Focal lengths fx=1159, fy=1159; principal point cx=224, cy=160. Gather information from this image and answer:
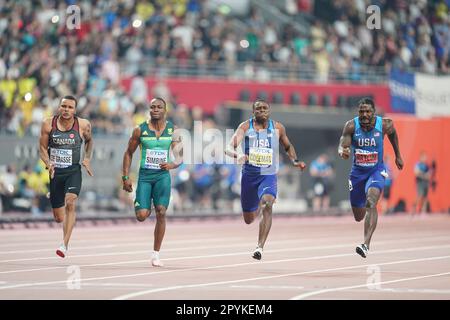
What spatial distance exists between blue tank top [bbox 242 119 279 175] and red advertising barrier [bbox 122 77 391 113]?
18.4 m

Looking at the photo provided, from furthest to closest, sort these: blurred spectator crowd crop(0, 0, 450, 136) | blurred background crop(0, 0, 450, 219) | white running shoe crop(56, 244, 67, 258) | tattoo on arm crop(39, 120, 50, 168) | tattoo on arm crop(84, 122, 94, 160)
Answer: blurred spectator crowd crop(0, 0, 450, 136) < blurred background crop(0, 0, 450, 219) < tattoo on arm crop(84, 122, 94, 160) < tattoo on arm crop(39, 120, 50, 168) < white running shoe crop(56, 244, 67, 258)

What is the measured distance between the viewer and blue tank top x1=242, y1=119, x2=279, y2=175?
16500 mm

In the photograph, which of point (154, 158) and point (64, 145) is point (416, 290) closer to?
point (154, 158)

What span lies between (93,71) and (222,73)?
7539 millimetres

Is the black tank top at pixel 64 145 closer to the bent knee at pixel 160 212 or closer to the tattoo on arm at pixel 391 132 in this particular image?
the bent knee at pixel 160 212

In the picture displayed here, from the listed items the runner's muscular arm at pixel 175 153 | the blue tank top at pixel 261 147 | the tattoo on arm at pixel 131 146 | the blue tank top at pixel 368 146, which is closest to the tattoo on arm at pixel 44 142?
the tattoo on arm at pixel 131 146

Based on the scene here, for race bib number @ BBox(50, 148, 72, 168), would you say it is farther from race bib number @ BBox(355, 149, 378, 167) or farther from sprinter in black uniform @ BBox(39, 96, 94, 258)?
race bib number @ BBox(355, 149, 378, 167)

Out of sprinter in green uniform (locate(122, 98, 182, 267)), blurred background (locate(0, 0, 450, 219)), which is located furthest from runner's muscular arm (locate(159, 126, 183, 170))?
blurred background (locate(0, 0, 450, 219))

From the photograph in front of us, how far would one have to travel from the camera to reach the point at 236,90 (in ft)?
121

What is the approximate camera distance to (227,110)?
112ft

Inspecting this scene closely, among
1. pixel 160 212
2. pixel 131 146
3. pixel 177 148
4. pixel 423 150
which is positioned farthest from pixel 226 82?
pixel 160 212

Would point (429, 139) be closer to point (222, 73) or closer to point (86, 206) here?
point (222, 73)

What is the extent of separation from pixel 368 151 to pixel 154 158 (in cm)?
319

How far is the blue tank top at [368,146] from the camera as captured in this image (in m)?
16.6
